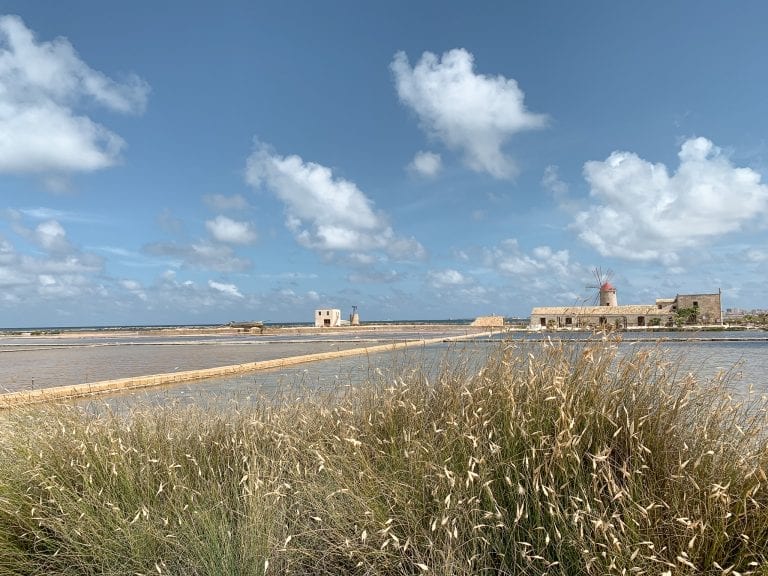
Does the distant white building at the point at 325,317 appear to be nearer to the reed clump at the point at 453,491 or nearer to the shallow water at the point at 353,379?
the shallow water at the point at 353,379

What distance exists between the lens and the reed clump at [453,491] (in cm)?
220

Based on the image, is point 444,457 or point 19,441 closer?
point 444,457

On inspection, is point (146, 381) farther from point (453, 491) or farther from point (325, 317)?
point (325, 317)

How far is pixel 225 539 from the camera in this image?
2.52 m

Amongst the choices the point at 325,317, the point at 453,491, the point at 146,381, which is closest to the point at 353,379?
the point at 146,381

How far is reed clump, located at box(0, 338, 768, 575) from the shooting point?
220cm

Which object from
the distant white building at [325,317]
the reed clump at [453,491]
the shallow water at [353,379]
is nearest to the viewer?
the reed clump at [453,491]

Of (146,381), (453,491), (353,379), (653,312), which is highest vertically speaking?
(653,312)

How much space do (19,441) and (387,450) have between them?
2.79 metres

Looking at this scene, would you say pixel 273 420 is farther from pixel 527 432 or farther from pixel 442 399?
pixel 527 432

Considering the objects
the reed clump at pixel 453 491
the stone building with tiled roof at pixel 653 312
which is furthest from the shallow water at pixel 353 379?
the stone building with tiled roof at pixel 653 312

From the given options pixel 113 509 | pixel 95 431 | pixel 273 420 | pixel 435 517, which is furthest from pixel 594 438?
pixel 95 431

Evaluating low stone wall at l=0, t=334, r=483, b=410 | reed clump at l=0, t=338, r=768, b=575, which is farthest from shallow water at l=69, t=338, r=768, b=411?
reed clump at l=0, t=338, r=768, b=575

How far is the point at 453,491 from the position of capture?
2.51 metres
